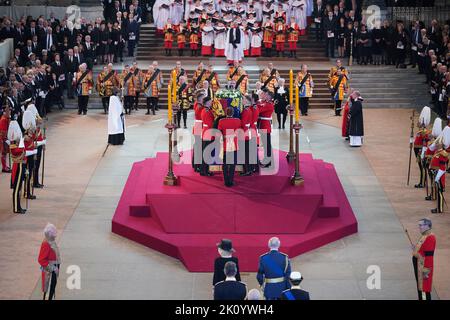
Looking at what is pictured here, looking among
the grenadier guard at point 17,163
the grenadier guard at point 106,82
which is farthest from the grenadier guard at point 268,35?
the grenadier guard at point 17,163

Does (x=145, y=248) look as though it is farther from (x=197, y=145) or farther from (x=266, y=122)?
(x=266, y=122)

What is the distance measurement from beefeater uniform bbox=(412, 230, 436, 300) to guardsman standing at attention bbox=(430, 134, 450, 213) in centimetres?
471

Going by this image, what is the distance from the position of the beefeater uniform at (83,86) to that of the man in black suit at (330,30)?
351 inches

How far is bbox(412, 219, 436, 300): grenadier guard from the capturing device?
14797mm

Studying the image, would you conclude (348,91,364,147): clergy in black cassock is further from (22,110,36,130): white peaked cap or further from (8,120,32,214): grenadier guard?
(8,120,32,214): grenadier guard

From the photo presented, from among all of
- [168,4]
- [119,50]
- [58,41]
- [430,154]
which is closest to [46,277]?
[430,154]

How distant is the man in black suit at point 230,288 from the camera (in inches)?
500

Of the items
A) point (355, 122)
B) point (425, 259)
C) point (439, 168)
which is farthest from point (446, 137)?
point (355, 122)

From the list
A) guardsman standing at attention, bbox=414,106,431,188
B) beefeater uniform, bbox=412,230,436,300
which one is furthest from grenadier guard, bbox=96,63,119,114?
beefeater uniform, bbox=412,230,436,300

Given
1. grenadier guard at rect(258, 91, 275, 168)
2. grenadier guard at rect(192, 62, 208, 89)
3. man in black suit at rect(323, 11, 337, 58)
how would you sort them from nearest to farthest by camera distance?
1. grenadier guard at rect(258, 91, 275, 168)
2. grenadier guard at rect(192, 62, 208, 89)
3. man in black suit at rect(323, 11, 337, 58)

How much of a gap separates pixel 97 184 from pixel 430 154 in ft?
22.8

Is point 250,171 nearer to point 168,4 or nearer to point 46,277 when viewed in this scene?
point 46,277

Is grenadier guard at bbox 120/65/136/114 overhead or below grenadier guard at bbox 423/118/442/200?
overhead

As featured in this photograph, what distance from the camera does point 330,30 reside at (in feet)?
113
